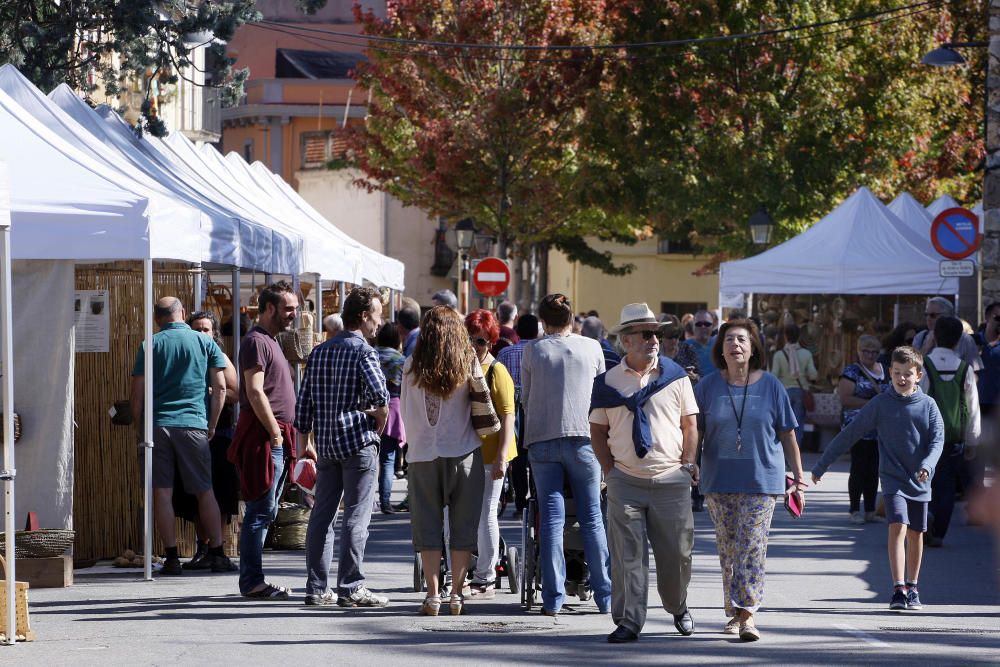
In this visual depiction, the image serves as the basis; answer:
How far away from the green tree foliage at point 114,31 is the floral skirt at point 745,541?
1103 cm

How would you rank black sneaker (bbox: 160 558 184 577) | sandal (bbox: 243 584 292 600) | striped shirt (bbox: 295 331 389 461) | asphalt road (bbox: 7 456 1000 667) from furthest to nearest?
black sneaker (bbox: 160 558 184 577)
sandal (bbox: 243 584 292 600)
striped shirt (bbox: 295 331 389 461)
asphalt road (bbox: 7 456 1000 667)

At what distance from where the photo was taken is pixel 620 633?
905cm

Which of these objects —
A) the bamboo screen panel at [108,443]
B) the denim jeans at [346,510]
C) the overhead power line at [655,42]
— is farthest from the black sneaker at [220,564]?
the overhead power line at [655,42]

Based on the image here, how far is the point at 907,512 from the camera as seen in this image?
10.7 m

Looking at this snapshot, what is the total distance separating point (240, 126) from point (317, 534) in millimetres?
53231

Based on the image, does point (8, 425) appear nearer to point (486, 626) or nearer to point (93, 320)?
point (486, 626)

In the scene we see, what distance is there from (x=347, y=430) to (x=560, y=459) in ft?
4.05

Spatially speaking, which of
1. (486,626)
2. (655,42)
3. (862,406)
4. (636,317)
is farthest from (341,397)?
(655,42)

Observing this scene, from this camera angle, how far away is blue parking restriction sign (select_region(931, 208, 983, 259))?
19.5 m

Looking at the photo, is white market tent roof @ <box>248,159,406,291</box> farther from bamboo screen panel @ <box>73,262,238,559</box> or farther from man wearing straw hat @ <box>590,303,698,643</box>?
man wearing straw hat @ <box>590,303,698,643</box>

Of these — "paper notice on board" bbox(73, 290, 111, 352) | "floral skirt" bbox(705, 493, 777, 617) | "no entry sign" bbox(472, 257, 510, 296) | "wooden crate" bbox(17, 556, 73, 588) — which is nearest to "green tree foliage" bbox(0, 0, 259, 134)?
"paper notice on board" bbox(73, 290, 111, 352)

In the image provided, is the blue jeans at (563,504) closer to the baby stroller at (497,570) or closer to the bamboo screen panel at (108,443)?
the baby stroller at (497,570)

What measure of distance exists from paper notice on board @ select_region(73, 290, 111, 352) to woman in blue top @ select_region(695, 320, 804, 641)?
488 cm

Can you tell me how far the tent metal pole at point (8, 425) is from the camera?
29.2 feet
